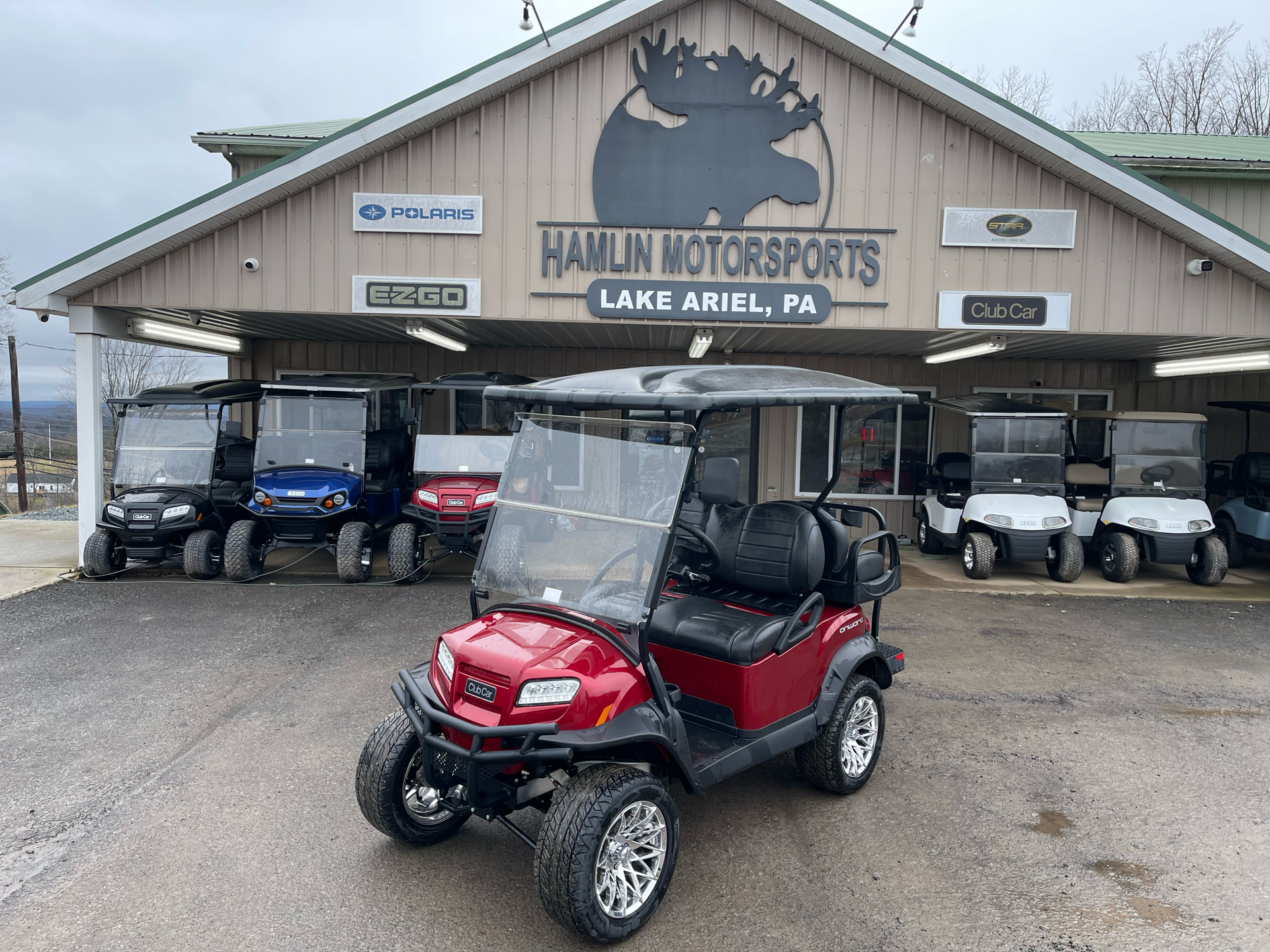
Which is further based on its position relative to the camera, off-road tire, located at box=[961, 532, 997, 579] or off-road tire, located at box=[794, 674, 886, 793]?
off-road tire, located at box=[961, 532, 997, 579]

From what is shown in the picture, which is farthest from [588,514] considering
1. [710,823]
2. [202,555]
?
[202,555]

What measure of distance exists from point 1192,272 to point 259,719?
372 inches

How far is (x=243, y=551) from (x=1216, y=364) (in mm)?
11408

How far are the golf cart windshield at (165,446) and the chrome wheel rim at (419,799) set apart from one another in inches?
266

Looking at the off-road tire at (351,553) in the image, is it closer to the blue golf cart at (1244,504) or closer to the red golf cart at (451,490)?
the red golf cart at (451,490)

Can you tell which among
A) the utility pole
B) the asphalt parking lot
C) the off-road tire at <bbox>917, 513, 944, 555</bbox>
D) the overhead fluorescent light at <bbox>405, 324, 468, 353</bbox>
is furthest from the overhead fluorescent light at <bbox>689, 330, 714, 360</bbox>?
the utility pole

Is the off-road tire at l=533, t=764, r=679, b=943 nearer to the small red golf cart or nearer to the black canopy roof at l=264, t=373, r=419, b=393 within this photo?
the small red golf cart

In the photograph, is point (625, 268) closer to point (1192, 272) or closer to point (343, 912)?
point (1192, 272)

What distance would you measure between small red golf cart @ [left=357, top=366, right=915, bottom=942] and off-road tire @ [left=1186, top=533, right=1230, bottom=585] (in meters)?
7.32

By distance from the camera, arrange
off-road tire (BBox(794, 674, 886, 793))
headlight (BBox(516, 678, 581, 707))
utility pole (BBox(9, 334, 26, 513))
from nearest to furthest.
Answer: headlight (BBox(516, 678, 581, 707)) < off-road tire (BBox(794, 674, 886, 793)) < utility pole (BBox(9, 334, 26, 513))

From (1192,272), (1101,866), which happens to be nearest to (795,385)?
(1101,866)

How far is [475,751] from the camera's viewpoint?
2.88 metres

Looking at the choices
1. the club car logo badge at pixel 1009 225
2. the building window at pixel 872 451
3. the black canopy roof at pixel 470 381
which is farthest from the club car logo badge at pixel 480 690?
the building window at pixel 872 451

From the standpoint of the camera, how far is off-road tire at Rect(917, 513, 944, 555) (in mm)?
10809
